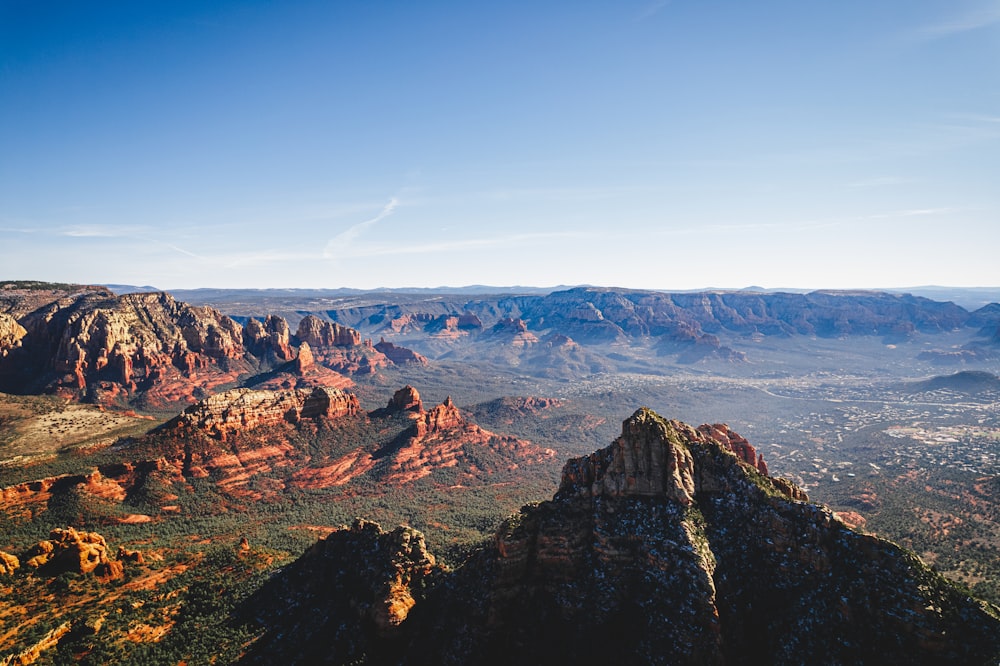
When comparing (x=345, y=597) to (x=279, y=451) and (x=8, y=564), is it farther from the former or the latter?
(x=279, y=451)

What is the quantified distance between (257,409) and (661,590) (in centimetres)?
11324

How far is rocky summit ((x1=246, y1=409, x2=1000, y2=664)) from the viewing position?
100 feet

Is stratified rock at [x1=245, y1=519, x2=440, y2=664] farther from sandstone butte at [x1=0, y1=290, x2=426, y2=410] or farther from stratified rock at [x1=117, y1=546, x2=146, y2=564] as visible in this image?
sandstone butte at [x1=0, y1=290, x2=426, y2=410]

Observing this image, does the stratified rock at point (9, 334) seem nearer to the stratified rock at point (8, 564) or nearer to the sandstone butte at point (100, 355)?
the sandstone butte at point (100, 355)

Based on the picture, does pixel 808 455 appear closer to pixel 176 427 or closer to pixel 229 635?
pixel 229 635

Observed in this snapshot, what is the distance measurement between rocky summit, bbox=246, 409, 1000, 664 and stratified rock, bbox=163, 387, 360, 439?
7776cm

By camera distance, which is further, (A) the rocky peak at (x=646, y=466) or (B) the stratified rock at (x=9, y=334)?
(B) the stratified rock at (x=9, y=334)

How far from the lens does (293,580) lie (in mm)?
52625

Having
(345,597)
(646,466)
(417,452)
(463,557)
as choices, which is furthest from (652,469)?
(417,452)

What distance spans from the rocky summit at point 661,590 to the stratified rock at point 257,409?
7776cm

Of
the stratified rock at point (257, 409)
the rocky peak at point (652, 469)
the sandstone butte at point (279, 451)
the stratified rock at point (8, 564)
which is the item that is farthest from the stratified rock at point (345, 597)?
the stratified rock at point (257, 409)

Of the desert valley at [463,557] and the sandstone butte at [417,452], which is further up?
the desert valley at [463,557]

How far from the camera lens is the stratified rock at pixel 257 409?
111 m

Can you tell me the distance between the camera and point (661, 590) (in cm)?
3512
